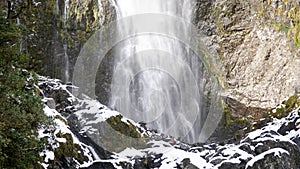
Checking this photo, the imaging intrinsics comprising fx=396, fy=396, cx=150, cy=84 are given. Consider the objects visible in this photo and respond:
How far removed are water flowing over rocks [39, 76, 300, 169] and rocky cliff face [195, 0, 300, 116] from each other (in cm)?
855

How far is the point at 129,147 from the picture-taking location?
51.6ft

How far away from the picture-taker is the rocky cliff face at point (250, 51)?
24594mm

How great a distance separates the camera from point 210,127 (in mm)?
26969

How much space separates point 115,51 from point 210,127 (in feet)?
27.5

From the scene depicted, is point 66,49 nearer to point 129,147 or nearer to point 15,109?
point 129,147

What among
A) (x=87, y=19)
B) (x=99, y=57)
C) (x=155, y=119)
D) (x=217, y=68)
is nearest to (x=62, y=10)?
(x=87, y=19)

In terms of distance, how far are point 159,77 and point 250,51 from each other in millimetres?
6463

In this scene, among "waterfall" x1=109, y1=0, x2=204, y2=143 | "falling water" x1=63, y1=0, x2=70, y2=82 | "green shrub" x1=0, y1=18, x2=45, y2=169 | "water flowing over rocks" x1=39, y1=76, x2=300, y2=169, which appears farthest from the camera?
"waterfall" x1=109, y1=0, x2=204, y2=143

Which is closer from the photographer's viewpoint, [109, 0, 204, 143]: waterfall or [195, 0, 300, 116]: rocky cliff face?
[195, 0, 300, 116]: rocky cliff face

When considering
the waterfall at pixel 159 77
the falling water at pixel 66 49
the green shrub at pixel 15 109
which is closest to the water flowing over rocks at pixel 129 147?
the green shrub at pixel 15 109

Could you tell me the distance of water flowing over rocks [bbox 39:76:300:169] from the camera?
1099 centimetres

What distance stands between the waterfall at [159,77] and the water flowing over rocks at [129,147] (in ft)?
29.6

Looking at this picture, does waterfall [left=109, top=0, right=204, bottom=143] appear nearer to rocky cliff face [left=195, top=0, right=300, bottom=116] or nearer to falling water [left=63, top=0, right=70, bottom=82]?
rocky cliff face [left=195, top=0, right=300, bottom=116]

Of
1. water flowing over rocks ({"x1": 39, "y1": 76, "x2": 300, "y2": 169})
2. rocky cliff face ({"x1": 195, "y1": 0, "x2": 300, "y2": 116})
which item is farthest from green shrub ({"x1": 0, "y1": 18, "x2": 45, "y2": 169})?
rocky cliff face ({"x1": 195, "y1": 0, "x2": 300, "y2": 116})
